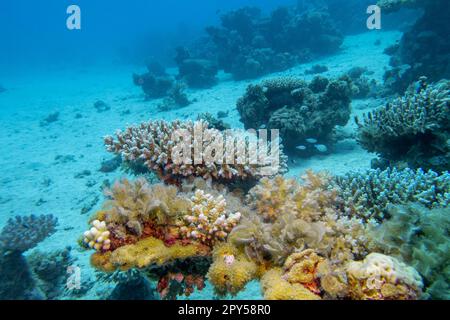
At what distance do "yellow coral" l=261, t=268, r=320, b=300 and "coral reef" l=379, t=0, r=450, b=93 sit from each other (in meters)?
13.1

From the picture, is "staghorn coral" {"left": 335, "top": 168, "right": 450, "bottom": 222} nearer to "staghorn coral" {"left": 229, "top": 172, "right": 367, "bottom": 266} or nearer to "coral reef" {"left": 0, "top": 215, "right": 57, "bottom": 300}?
"staghorn coral" {"left": 229, "top": 172, "right": 367, "bottom": 266}

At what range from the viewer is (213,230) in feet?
11.7

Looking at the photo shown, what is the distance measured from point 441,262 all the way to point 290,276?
1.50 metres

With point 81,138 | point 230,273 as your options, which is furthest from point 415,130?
point 81,138

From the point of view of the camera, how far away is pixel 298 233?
3365 millimetres

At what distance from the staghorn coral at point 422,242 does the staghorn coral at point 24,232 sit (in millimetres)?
6837

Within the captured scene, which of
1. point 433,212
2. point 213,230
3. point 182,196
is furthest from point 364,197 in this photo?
point 182,196

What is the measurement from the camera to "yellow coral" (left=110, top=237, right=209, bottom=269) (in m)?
3.25

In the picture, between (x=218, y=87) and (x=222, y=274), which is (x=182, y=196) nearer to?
(x=222, y=274)

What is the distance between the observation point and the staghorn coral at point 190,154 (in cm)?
477

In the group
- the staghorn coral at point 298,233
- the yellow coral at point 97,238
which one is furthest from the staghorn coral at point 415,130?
the yellow coral at point 97,238

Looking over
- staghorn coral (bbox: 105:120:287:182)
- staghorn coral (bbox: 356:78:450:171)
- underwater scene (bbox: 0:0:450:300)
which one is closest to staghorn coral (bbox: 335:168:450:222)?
underwater scene (bbox: 0:0:450:300)

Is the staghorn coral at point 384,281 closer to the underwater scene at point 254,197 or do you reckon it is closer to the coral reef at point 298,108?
the underwater scene at point 254,197
